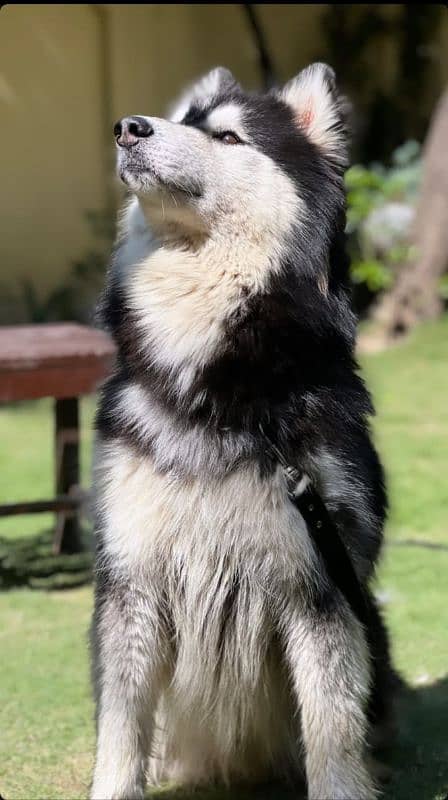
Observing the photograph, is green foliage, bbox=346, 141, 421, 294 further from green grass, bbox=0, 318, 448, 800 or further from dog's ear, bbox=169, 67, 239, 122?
dog's ear, bbox=169, 67, 239, 122

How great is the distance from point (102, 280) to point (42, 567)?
2023 millimetres

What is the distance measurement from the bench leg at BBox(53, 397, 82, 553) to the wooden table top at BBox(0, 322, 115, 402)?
0.41 m

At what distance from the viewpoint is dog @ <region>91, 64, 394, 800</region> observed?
2418 millimetres

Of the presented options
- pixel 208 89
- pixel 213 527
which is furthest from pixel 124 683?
pixel 208 89

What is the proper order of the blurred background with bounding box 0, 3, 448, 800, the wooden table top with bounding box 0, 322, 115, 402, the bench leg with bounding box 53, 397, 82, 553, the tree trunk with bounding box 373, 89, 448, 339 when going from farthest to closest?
the tree trunk with bounding box 373, 89, 448, 339 → the bench leg with bounding box 53, 397, 82, 553 → the wooden table top with bounding box 0, 322, 115, 402 → the blurred background with bounding box 0, 3, 448, 800

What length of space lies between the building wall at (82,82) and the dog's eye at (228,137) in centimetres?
375

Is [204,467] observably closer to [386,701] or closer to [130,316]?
[130,316]

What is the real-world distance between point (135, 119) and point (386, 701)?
189 centimetres

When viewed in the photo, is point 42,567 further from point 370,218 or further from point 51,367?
point 370,218

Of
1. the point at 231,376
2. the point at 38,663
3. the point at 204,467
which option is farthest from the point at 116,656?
the point at 38,663

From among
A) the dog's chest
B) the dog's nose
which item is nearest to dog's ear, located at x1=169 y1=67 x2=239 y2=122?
the dog's nose

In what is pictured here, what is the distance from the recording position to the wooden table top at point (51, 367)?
4781 millimetres

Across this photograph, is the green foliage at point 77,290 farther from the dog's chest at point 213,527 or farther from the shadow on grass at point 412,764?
the dog's chest at point 213,527

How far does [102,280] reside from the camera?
381 centimetres
